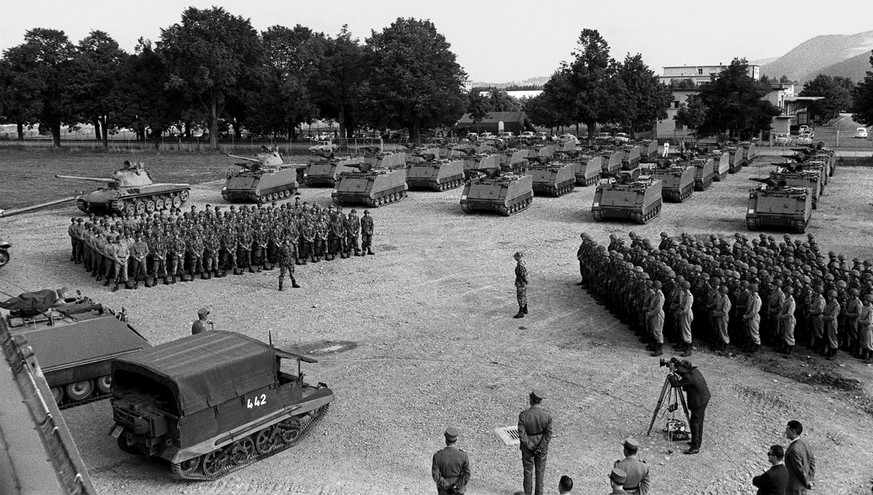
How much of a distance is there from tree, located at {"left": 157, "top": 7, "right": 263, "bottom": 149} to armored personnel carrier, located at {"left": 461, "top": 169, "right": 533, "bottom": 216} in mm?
31923

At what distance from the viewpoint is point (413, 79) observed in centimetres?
5281

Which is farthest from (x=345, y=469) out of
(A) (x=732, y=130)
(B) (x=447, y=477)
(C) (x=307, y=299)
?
(A) (x=732, y=130)

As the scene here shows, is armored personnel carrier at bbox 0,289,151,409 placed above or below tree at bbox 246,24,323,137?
below

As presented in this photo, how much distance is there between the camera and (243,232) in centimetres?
1883

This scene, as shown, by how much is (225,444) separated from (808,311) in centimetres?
976

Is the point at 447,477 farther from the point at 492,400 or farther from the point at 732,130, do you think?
the point at 732,130

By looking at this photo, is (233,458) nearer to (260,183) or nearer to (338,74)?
(260,183)

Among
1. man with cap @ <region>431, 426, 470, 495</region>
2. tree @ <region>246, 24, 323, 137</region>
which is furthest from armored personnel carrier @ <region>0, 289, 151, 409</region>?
tree @ <region>246, 24, 323, 137</region>

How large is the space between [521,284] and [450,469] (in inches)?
316

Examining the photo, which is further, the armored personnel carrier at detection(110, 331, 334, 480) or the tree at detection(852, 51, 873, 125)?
the tree at detection(852, 51, 873, 125)

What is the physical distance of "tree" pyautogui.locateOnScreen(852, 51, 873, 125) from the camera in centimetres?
4488

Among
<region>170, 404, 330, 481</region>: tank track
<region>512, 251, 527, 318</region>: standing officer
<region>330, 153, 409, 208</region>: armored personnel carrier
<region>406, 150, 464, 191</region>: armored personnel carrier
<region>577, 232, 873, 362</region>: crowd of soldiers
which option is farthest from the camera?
<region>406, 150, 464, 191</region>: armored personnel carrier

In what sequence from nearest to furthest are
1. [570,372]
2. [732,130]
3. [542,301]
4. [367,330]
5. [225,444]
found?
[225,444], [570,372], [367,330], [542,301], [732,130]

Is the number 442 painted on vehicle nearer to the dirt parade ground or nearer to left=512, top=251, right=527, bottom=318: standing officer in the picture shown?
the dirt parade ground
